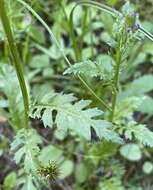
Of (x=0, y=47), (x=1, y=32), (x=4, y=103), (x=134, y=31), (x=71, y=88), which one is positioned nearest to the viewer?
(x=134, y=31)

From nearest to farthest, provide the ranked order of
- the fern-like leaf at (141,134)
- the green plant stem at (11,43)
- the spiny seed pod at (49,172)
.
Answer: the green plant stem at (11,43) → the spiny seed pod at (49,172) → the fern-like leaf at (141,134)

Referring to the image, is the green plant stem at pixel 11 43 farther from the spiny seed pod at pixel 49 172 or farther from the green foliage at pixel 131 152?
the green foliage at pixel 131 152

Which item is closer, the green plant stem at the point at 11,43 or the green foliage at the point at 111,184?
the green plant stem at the point at 11,43

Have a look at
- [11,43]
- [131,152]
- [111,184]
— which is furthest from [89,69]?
[131,152]

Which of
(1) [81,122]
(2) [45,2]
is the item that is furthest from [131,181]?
(2) [45,2]

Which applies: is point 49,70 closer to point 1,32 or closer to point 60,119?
point 1,32

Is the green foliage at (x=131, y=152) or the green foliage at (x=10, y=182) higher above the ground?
the green foliage at (x=131, y=152)

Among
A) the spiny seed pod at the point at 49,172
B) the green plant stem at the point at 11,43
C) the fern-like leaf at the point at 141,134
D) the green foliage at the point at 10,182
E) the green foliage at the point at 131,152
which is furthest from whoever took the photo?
the green foliage at the point at 131,152

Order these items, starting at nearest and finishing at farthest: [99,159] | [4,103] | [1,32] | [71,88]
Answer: [1,32], [4,103], [99,159], [71,88]

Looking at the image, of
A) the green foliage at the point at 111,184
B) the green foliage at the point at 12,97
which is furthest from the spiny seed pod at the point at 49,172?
the green foliage at the point at 111,184
